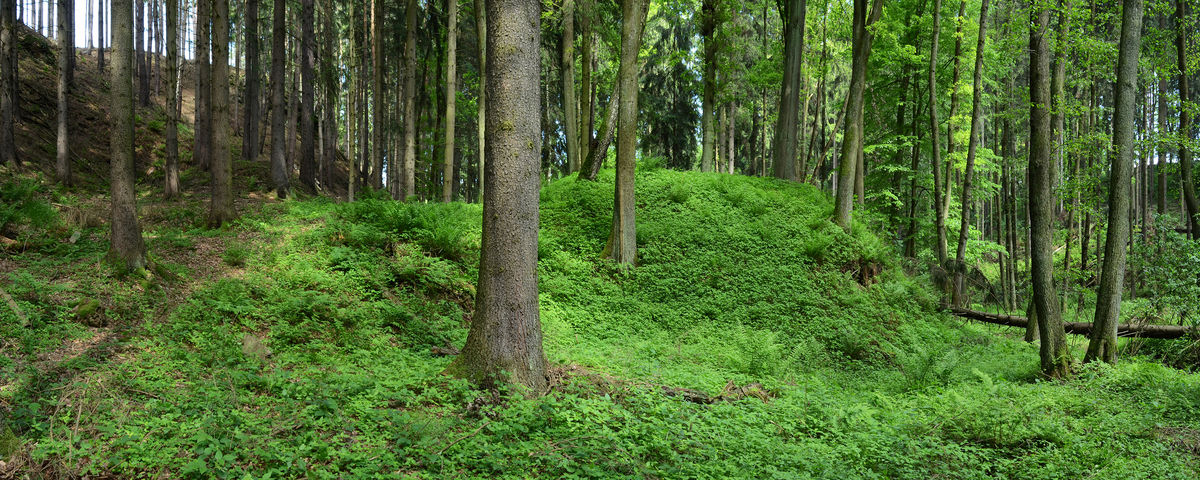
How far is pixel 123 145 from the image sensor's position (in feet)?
21.7

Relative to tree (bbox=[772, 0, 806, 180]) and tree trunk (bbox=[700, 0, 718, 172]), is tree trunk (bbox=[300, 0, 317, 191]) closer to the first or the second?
tree trunk (bbox=[700, 0, 718, 172])

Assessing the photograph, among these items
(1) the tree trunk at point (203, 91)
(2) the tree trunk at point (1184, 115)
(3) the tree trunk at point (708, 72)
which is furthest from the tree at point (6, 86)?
(2) the tree trunk at point (1184, 115)

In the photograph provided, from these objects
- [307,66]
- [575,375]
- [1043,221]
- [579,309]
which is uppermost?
A: [307,66]

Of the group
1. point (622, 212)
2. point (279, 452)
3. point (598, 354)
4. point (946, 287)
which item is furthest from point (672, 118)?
point (279, 452)

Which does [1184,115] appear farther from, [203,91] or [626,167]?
[203,91]

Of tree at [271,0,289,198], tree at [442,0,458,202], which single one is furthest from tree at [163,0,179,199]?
tree at [442,0,458,202]

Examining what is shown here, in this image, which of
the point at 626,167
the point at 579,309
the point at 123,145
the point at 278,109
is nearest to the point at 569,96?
the point at 626,167

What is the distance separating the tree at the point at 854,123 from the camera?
40.9 feet

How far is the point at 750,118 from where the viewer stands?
32625 millimetres

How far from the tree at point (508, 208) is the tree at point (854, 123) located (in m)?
9.07

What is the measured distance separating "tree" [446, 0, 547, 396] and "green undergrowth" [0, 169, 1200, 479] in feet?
1.22

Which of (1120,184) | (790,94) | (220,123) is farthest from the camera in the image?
(790,94)

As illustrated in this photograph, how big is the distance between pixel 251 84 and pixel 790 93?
17046 mm

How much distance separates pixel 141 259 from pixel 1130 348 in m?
14.8
